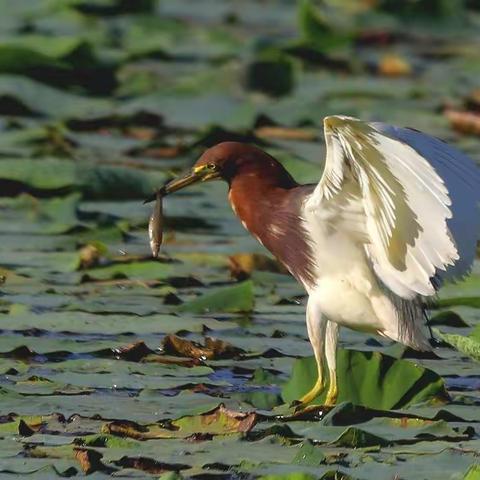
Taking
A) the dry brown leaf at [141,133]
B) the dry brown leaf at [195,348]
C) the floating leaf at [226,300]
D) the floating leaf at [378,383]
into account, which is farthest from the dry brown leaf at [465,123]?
the floating leaf at [378,383]

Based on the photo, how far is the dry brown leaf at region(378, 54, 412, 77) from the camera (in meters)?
9.88

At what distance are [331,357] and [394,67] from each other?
551cm

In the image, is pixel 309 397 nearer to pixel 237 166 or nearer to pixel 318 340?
pixel 318 340

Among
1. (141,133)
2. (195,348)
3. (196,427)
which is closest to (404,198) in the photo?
(196,427)

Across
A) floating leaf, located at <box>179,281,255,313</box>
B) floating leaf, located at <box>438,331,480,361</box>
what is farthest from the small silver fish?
floating leaf, located at <box>438,331,480,361</box>

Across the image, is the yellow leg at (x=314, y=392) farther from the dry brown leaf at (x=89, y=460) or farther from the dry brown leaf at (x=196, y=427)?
the dry brown leaf at (x=89, y=460)

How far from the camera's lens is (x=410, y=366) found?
438 centimetres

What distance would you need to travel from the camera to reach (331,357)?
4.54m

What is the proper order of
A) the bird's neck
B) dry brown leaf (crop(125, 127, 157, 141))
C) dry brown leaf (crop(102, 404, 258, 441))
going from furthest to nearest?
dry brown leaf (crop(125, 127, 157, 141)) < the bird's neck < dry brown leaf (crop(102, 404, 258, 441))

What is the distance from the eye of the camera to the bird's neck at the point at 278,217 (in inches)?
182

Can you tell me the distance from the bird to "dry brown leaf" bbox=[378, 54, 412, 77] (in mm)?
5149

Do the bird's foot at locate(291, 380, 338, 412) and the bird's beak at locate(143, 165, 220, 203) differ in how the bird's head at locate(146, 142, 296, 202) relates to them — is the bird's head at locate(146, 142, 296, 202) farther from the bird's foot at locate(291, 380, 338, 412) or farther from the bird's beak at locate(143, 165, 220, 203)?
the bird's foot at locate(291, 380, 338, 412)

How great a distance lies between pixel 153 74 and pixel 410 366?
5156mm

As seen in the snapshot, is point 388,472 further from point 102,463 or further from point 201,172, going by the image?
point 201,172
